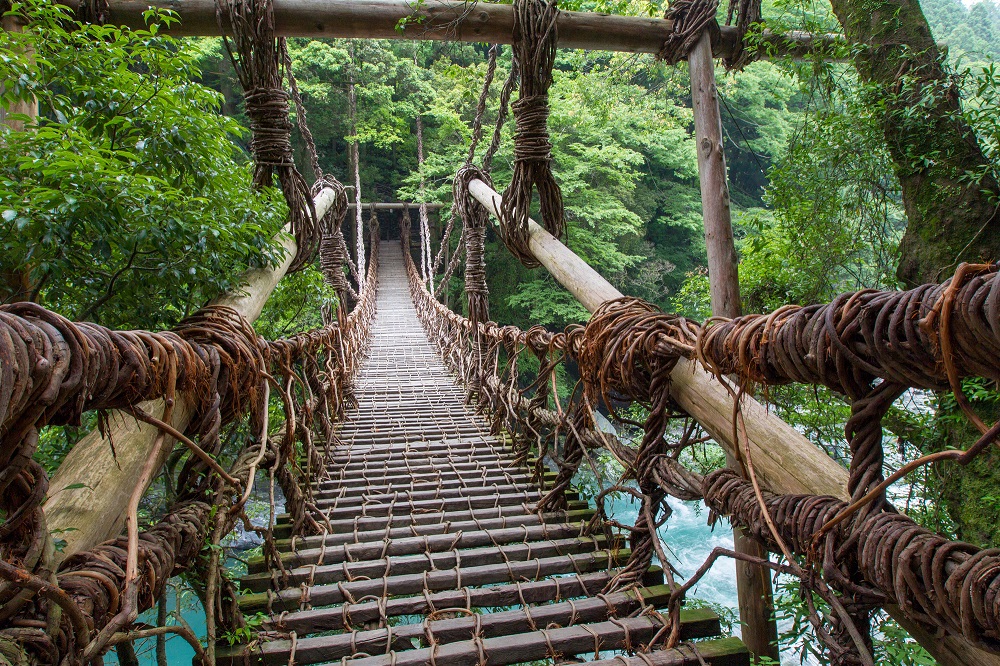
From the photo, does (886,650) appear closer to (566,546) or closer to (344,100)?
(566,546)

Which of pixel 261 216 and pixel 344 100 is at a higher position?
pixel 344 100

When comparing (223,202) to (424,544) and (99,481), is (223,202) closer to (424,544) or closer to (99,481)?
(99,481)

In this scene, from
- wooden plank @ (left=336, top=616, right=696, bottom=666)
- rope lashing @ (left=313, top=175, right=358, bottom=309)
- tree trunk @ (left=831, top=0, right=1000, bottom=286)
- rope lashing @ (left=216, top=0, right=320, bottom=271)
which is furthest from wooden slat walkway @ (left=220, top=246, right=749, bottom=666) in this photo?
rope lashing @ (left=313, top=175, right=358, bottom=309)

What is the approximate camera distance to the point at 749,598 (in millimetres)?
2488

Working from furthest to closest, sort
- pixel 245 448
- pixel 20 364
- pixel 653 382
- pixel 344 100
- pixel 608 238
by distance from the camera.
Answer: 1. pixel 344 100
2. pixel 608 238
3. pixel 245 448
4. pixel 653 382
5. pixel 20 364

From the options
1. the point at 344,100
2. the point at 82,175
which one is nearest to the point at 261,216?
the point at 82,175

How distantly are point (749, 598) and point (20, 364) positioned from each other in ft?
8.93

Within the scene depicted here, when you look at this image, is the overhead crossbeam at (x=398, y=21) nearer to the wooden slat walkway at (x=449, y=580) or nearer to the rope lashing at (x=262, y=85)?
the rope lashing at (x=262, y=85)

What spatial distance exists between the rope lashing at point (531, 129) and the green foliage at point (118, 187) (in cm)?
108

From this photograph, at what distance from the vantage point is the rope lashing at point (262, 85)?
2178mm

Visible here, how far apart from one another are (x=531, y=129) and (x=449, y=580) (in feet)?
6.20

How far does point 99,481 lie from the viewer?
104cm

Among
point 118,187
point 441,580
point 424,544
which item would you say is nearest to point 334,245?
point 118,187

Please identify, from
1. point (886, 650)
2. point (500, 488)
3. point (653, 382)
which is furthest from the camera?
point (500, 488)
